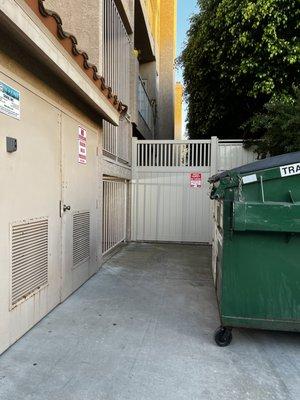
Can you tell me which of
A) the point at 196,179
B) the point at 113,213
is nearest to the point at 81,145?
the point at 113,213

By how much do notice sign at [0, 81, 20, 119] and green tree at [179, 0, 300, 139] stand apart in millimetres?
7121

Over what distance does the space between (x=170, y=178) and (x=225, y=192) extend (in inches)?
251

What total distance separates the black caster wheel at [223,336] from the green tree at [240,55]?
7124mm

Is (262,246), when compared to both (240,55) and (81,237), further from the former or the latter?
(240,55)

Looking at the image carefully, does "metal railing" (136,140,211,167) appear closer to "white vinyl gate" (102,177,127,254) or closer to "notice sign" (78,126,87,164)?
"white vinyl gate" (102,177,127,254)

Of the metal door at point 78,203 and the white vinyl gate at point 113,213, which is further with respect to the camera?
the white vinyl gate at point 113,213

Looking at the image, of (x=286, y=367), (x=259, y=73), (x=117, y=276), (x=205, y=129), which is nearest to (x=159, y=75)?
(x=205, y=129)

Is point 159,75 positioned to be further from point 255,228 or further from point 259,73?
point 255,228

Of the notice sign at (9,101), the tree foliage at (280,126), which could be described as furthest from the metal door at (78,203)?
the tree foliage at (280,126)

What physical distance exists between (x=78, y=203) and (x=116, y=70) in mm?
4337

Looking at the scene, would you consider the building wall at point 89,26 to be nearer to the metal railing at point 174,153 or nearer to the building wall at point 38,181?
the building wall at point 38,181

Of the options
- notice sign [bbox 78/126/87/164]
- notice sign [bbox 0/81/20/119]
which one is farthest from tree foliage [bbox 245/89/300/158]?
notice sign [bbox 0/81/20/119]

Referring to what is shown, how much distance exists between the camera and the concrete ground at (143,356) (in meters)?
2.66

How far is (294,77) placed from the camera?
30.3 feet
